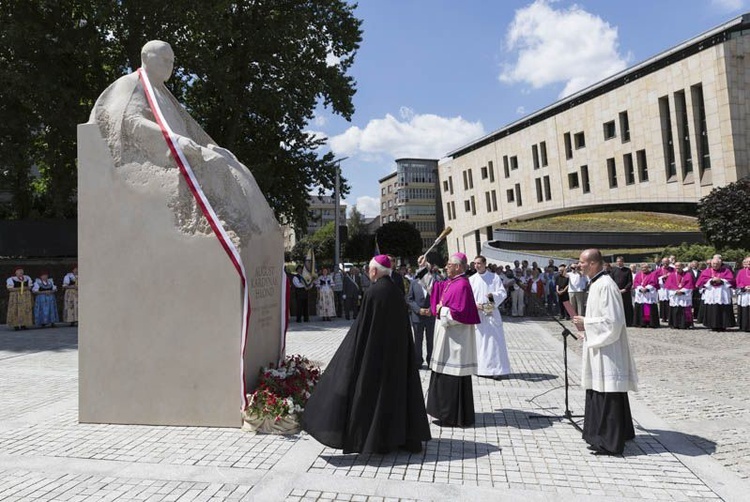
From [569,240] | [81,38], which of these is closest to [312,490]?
[81,38]

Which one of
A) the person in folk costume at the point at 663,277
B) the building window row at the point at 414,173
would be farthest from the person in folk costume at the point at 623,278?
the building window row at the point at 414,173

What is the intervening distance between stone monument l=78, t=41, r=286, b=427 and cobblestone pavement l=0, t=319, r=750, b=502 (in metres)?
0.42

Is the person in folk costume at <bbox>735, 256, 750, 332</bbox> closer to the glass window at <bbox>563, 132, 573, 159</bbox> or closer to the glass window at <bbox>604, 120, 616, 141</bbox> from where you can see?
the glass window at <bbox>604, 120, 616, 141</bbox>

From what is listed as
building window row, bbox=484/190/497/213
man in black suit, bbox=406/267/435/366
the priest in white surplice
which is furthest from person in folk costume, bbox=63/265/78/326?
building window row, bbox=484/190/497/213

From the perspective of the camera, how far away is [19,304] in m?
17.7

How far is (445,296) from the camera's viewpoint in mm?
7387

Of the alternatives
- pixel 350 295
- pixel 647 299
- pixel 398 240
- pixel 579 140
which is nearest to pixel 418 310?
pixel 647 299

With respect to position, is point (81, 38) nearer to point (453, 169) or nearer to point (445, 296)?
point (445, 296)

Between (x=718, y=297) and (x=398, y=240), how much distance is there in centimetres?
5005

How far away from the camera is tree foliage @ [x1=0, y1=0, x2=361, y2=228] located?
19.3 m

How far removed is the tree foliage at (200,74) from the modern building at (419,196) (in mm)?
80514

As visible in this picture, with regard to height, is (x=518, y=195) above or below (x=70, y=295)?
above

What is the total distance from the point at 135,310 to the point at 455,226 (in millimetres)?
61602

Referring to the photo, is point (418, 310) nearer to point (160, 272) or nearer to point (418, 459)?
point (160, 272)
